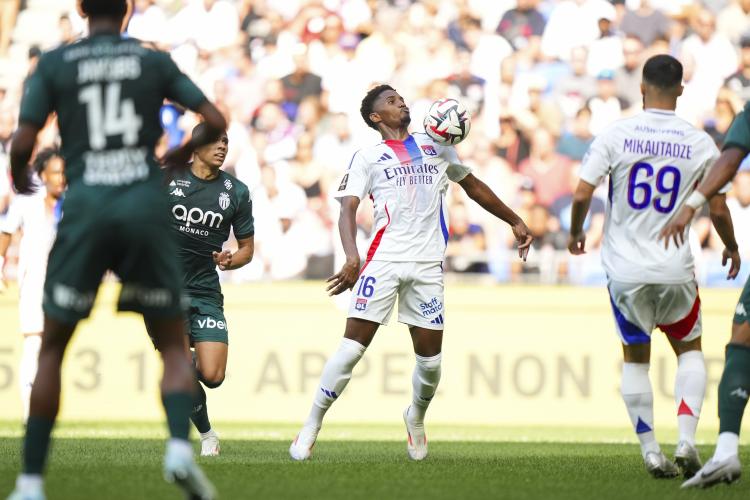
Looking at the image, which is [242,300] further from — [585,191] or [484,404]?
[585,191]

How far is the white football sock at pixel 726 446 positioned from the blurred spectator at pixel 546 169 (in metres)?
9.24

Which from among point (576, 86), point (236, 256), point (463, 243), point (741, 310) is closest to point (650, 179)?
point (741, 310)

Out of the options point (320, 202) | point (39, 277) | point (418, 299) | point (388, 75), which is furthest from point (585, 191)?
point (388, 75)

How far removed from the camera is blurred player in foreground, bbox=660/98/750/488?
6574 millimetres

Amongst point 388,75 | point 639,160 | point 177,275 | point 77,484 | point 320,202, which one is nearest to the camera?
point 177,275

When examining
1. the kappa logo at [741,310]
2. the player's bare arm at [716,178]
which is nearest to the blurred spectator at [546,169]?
the kappa logo at [741,310]

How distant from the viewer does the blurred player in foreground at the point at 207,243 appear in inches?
362

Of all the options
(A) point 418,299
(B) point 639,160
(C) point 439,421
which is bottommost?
(C) point 439,421

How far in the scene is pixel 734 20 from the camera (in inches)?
693

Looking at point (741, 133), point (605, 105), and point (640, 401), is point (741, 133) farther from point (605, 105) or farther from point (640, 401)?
point (605, 105)

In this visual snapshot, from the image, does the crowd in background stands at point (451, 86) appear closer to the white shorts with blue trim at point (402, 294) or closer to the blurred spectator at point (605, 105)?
the blurred spectator at point (605, 105)

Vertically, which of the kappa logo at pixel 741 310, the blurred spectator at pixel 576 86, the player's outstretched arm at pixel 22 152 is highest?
the blurred spectator at pixel 576 86

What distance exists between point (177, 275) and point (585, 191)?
2804mm

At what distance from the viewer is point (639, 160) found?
7.33m
